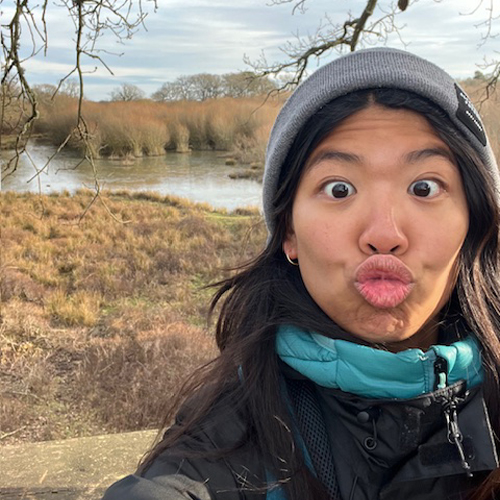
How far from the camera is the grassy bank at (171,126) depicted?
67.3ft

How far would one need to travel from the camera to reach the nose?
96 cm

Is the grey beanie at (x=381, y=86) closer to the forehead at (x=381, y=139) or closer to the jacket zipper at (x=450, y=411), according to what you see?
the forehead at (x=381, y=139)

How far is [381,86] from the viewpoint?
1065mm

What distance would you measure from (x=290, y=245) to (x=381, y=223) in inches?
10.7

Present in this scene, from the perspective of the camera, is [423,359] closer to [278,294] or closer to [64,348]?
[278,294]

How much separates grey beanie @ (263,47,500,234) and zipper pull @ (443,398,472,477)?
18.1 inches

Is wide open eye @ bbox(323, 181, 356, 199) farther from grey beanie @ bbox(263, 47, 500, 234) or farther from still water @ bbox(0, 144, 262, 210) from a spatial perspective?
still water @ bbox(0, 144, 262, 210)

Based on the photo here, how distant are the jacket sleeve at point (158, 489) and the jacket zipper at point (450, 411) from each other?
1.43ft

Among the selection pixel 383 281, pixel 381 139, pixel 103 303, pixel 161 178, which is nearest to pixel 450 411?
pixel 383 281

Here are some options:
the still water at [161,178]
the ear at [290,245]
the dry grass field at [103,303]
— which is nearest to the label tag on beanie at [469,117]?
the ear at [290,245]

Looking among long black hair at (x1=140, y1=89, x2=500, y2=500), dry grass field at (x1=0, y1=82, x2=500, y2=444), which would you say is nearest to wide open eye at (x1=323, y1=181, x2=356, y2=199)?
long black hair at (x1=140, y1=89, x2=500, y2=500)

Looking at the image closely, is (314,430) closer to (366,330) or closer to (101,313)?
(366,330)

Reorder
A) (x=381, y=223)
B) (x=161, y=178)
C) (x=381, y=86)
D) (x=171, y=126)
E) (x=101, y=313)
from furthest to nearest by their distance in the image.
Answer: (x=171, y=126) < (x=161, y=178) < (x=101, y=313) < (x=381, y=86) < (x=381, y=223)

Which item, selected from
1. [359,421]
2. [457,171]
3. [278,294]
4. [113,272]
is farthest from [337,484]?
[113,272]
